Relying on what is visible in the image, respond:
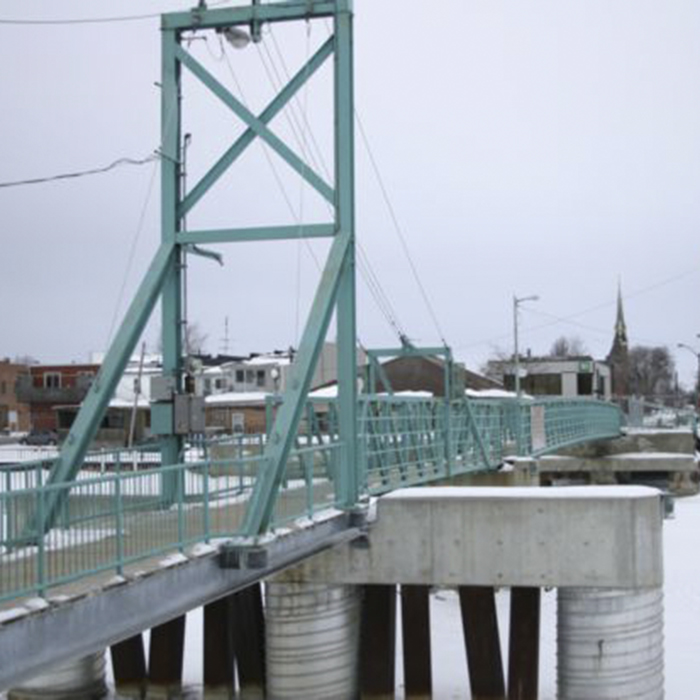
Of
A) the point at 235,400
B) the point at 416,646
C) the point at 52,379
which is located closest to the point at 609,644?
the point at 416,646

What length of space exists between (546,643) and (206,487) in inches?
521

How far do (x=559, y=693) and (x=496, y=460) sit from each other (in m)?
9.78

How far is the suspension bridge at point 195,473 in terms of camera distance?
962 centimetres

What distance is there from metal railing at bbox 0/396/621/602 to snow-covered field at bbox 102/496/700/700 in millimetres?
3297

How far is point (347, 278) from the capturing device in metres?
15.7

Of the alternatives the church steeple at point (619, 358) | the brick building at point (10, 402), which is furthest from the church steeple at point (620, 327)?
the brick building at point (10, 402)

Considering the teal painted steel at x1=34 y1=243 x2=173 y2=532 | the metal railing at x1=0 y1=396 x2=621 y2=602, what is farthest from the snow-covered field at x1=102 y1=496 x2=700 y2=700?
the teal painted steel at x1=34 y1=243 x2=173 y2=532

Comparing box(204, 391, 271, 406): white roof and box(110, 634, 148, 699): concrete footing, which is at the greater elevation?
box(204, 391, 271, 406): white roof

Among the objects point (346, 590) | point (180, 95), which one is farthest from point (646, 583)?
point (180, 95)

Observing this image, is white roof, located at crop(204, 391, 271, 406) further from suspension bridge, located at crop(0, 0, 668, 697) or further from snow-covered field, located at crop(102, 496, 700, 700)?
suspension bridge, located at crop(0, 0, 668, 697)

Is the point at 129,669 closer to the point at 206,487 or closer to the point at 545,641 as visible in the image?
the point at 545,641

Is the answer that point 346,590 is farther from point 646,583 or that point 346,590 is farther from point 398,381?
point 398,381

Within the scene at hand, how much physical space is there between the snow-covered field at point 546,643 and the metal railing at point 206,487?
3.30 meters

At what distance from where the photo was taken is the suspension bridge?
9.62 metres
